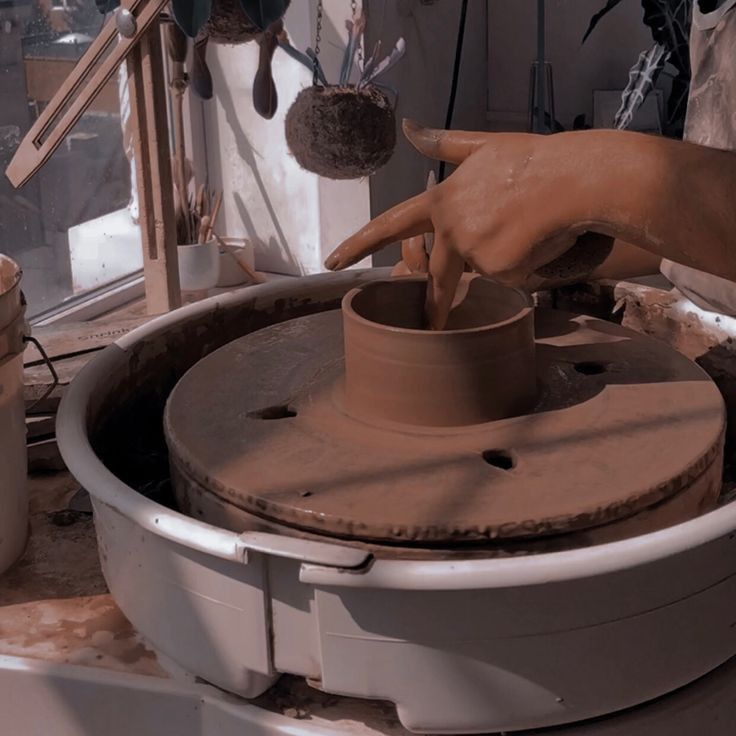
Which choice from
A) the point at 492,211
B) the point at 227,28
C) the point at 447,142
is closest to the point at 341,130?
the point at 227,28

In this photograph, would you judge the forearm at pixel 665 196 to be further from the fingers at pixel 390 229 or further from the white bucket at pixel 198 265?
the white bucket at pixel 198 265

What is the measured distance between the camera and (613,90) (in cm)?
353

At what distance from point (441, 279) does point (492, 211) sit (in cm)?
11

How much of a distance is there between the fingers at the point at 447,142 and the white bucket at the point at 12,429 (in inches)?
17.7

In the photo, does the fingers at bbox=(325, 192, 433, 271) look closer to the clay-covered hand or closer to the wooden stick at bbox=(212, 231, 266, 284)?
the clay-covered hand

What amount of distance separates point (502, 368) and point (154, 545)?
382mm

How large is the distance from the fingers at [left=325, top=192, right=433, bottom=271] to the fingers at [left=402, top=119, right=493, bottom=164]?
5 centimetres

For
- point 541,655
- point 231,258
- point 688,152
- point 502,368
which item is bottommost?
point 231,258

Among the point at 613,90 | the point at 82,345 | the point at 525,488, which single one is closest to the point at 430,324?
the point at 525,488

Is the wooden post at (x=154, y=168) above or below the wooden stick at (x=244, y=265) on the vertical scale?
above

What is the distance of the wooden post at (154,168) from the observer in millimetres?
1424

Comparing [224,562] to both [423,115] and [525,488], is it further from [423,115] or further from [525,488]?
[423,115]

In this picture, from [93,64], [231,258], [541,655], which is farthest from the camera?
[231,258]

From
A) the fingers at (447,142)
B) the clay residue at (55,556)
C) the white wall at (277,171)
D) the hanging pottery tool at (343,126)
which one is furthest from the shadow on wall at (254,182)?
the fingers at (447,142)
